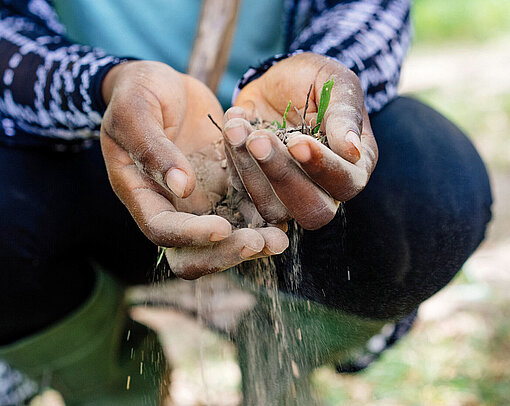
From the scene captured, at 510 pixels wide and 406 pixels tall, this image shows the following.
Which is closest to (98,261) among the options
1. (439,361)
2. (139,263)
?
(139,263)

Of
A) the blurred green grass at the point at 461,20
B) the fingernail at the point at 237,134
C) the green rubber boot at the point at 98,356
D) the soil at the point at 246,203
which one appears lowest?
the blurred green grass at the point at 461,20

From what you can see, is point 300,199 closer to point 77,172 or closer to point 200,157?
point 200,157

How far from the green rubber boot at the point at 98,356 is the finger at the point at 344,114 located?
0.83 m

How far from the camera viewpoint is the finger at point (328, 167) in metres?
0.74

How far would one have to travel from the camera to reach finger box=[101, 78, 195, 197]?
821 millimetres

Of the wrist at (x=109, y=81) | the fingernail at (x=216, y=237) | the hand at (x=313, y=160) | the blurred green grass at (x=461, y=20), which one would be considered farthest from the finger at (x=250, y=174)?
the blurred green grass at (x=461, y=20)

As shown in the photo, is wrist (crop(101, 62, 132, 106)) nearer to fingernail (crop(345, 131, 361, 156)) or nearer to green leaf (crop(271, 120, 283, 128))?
green leaf (crop(271, 120, 283, 128))

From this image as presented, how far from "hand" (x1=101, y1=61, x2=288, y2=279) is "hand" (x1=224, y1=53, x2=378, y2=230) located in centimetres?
6

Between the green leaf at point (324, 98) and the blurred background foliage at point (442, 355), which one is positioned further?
the blurred background foliage at point (442, 355)

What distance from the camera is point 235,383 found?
171 cm

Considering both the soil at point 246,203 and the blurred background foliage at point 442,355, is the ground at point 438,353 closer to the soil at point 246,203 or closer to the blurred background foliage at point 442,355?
the blurred background foliage at point 442,355

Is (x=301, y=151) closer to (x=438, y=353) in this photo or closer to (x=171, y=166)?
(x=171, y=166)

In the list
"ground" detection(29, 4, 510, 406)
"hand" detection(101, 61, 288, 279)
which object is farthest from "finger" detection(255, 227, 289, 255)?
"ground" detection(29, 4, 510, 406)

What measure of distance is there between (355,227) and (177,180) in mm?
442
